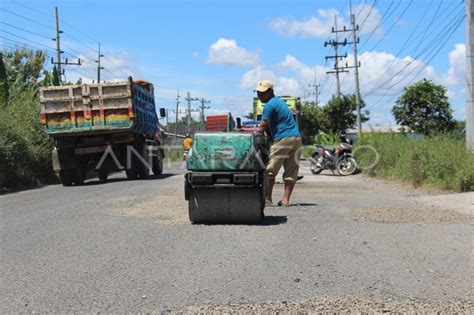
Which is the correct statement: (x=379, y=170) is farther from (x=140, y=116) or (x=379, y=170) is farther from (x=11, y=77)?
(x=11, y=77)

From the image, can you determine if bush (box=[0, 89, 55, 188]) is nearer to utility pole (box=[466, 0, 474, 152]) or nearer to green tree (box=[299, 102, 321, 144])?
utility pole (box=[466, 0, 474, 152])

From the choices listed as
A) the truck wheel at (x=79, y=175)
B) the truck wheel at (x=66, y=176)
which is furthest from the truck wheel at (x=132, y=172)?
the truck wheel at (x=66, y=176)

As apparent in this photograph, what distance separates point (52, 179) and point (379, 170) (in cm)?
1114

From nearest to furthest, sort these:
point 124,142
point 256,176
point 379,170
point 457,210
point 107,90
Result: point 256,176, point 457,210, point 107,90, point 124,142, point 379,170

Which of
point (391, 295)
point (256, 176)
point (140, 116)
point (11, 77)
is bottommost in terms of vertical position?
point (391, 295)

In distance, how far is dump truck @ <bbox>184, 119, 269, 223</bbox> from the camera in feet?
25.1

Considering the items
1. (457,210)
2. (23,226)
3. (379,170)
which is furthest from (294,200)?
(379,170)

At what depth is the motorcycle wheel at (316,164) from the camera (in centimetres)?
2200

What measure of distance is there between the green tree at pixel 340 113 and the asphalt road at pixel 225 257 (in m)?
43.2

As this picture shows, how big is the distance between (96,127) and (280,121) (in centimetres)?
852

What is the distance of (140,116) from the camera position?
702 inches

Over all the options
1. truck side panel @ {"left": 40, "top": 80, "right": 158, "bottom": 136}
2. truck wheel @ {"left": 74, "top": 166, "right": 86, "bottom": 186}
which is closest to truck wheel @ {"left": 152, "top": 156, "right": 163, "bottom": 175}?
truck wheel @ {"left": 74, "top": 166, "right": 86, "bottom": 186}

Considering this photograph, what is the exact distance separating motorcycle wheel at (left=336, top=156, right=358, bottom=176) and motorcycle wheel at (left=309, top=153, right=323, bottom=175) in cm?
87

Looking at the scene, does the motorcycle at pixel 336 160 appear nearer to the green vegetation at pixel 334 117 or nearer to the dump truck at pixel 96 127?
the dump truck at pixel 96 127
